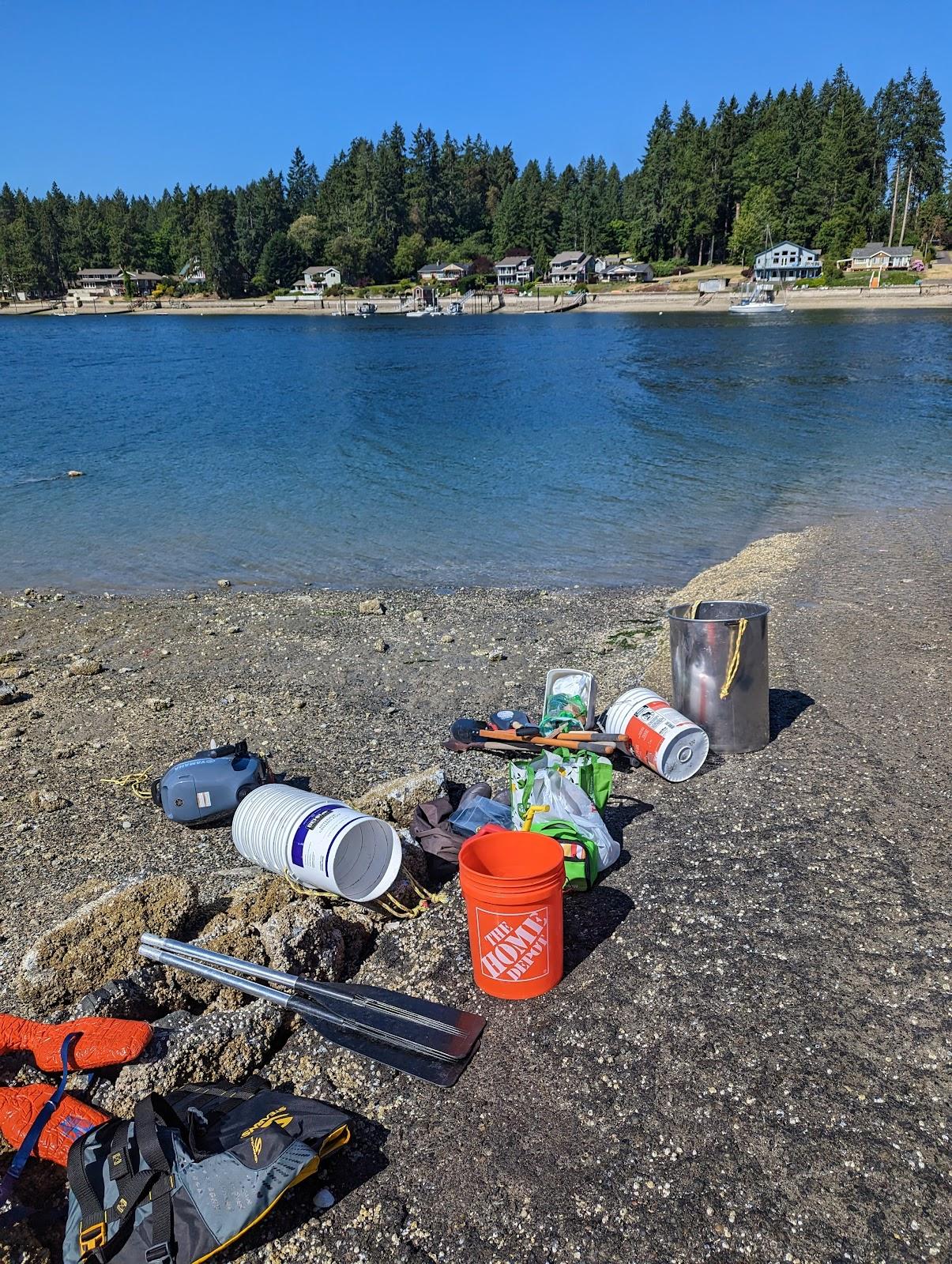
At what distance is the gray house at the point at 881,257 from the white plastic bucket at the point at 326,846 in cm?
10340

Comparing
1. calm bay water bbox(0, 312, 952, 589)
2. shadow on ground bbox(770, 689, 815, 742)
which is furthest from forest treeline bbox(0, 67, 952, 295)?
shadow on ground bbox(770, 689, 815, 742)

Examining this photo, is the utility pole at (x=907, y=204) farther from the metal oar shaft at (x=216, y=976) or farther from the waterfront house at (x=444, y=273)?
the metal oar shaft at (x=216, y=976)

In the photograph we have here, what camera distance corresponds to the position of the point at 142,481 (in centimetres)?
2105

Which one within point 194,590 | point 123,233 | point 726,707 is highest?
point 123,233

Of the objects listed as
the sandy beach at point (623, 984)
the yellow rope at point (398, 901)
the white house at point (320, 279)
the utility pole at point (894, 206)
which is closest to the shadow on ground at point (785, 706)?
the sandy beach at point (623, 984)

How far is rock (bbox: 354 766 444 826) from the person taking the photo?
5.55 meters

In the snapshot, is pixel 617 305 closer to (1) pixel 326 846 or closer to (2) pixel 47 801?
(2) pixel 47 801

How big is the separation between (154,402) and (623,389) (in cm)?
2054

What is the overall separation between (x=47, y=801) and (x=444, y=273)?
419 ft

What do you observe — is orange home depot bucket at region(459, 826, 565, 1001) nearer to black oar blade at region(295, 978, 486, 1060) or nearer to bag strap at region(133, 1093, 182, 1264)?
black oar blade at region(295, 978, 486, 1060)

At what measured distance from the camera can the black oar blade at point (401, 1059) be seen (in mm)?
3471

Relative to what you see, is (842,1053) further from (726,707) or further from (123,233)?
(123,233)

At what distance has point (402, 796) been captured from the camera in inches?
221

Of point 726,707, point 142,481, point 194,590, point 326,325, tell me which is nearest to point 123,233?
point 326,325
